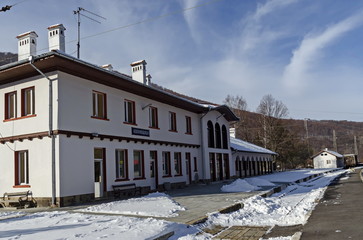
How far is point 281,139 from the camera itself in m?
60.6

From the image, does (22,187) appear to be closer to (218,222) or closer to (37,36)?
(37,36)

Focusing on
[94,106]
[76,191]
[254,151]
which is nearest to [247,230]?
[76,191]

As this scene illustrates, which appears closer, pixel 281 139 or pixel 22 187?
pixel 22 187

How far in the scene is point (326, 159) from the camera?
82.2 meters

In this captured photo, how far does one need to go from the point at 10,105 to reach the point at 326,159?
78.7m

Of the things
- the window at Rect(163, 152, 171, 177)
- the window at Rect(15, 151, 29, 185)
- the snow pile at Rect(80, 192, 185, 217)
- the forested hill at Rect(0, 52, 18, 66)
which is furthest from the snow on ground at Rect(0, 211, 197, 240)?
the window at Rect(163, 152, 171, 177)

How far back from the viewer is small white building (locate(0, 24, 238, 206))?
1463cm

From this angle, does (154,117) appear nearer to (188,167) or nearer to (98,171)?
(188,167)

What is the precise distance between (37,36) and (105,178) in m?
7.61

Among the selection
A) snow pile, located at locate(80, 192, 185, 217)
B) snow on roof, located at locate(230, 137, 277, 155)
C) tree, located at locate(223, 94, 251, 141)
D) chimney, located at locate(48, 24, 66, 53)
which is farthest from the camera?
tree, located at locate(223, 94, 251, 141)

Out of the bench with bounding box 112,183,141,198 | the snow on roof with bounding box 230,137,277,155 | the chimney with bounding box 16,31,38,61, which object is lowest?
the bench with bounding box 112,183,141,198

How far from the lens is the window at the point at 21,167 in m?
15.6

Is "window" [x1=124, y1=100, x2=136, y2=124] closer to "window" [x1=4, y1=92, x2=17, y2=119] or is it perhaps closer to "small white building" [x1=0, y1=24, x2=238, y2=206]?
"small white building" [x1=0, y1=24, x2=238, y2=206]

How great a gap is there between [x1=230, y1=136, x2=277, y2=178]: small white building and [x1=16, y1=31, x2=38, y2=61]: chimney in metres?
22.4
